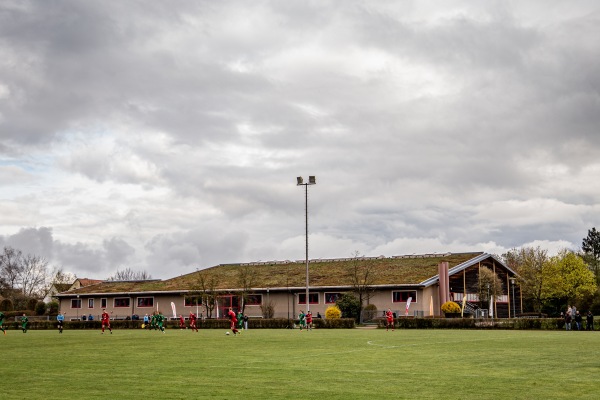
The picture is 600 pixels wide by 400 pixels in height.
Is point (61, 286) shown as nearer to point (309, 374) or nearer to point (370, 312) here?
point (370, 312)

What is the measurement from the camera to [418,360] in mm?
21953

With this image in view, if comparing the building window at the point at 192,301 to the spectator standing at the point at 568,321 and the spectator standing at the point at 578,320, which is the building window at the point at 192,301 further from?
the spectator standing at the point at 578,320

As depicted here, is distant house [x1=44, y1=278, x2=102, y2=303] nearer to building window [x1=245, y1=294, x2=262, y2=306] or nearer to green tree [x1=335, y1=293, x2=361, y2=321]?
building window [x1=245, y1=294, x2=262, y2=306]

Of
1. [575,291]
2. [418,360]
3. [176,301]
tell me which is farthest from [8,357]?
[575,291]

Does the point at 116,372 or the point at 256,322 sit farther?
the point at 256,322

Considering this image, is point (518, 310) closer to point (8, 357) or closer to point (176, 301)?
point (176, 301)

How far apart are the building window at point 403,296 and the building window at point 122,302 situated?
3211 cm

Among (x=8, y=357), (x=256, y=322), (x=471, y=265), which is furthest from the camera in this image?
(x=471, y=265)

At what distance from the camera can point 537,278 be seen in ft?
291

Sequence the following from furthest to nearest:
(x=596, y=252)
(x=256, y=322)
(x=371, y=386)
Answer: (x=596, y=252) < (x=256, y=322) < (x=371, y=386)

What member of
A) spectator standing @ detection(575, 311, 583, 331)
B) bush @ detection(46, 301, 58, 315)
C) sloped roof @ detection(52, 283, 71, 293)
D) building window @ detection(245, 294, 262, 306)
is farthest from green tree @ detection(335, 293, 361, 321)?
sloped roof @ detection(52, 283, 71, 293)

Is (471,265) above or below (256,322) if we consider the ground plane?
above

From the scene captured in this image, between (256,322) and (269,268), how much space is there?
2661 centimetres

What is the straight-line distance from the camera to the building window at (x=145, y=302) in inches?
3314
